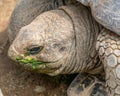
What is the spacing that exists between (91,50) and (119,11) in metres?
0.41

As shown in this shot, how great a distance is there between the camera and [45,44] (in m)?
2.27

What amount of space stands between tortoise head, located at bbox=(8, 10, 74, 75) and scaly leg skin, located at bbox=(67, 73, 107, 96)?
300 millimetres

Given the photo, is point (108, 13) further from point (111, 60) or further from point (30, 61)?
point (30, 61)

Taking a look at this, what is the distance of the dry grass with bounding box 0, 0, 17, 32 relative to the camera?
3348 millimetres

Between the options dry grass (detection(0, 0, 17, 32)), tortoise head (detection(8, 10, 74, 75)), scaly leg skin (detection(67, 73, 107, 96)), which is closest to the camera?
tortoise head (detection(8, 10, 74, 75))

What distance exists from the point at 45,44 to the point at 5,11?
1.36 m

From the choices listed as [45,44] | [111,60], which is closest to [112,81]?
[111,60]

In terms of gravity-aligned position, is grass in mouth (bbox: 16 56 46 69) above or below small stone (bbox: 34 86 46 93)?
above

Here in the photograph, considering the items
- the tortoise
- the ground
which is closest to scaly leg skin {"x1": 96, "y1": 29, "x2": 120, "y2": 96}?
the tortoise

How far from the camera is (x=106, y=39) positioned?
7.30 feet

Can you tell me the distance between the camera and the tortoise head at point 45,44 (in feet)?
7.38

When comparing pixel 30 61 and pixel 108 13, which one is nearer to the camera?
pixel 108 13

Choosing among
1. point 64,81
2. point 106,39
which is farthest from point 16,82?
point 106,39

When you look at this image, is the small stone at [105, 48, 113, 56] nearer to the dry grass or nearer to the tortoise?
the tortoise
